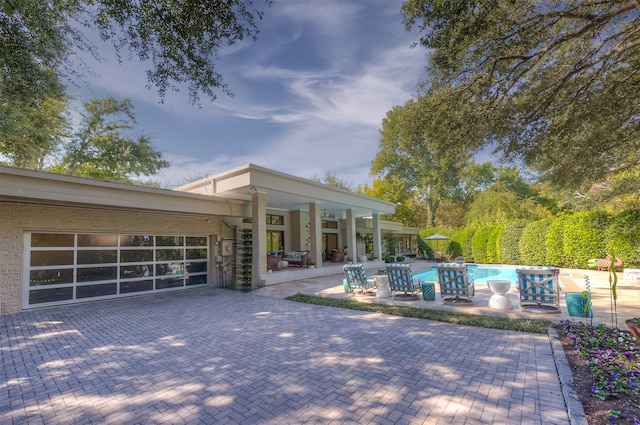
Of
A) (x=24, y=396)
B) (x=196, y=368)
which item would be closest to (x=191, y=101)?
(x=196, y=368)

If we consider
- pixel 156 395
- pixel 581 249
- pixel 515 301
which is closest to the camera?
pixel 156 395

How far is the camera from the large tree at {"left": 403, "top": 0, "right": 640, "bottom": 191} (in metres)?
5.41

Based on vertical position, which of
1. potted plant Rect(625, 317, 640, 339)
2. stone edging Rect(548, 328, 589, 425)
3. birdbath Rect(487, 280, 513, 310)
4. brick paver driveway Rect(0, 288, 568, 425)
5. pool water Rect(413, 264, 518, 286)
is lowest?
pool water Rect(413, 264, 518, 286)

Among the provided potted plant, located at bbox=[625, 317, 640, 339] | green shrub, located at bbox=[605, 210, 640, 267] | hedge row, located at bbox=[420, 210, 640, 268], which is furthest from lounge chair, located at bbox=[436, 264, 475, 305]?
green shrub, located at bbox=[605, 210, 640, 267]

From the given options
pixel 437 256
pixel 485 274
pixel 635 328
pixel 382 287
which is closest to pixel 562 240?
pixel 485 274

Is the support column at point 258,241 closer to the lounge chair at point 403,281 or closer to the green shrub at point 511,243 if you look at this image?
the lounge chair at point 403,281

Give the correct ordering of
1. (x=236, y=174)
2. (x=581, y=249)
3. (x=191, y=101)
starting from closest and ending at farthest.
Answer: (x=191, y=101) → (x=236, y=174) → (x=581, y=249)

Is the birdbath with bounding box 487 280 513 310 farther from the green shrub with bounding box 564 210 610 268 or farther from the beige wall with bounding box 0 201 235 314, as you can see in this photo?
the beige wall with bounding box 0 201 235 314

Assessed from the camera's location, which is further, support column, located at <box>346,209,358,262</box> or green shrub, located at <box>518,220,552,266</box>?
support column, located at <box>346,209,358,262</box>

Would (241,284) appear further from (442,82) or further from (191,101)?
(442,82)

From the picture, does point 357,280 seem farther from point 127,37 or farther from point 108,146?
point 108,146

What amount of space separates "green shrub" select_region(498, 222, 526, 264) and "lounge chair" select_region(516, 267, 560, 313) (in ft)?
45.5

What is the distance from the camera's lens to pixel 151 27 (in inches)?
179

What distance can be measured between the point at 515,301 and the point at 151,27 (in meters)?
10.7
